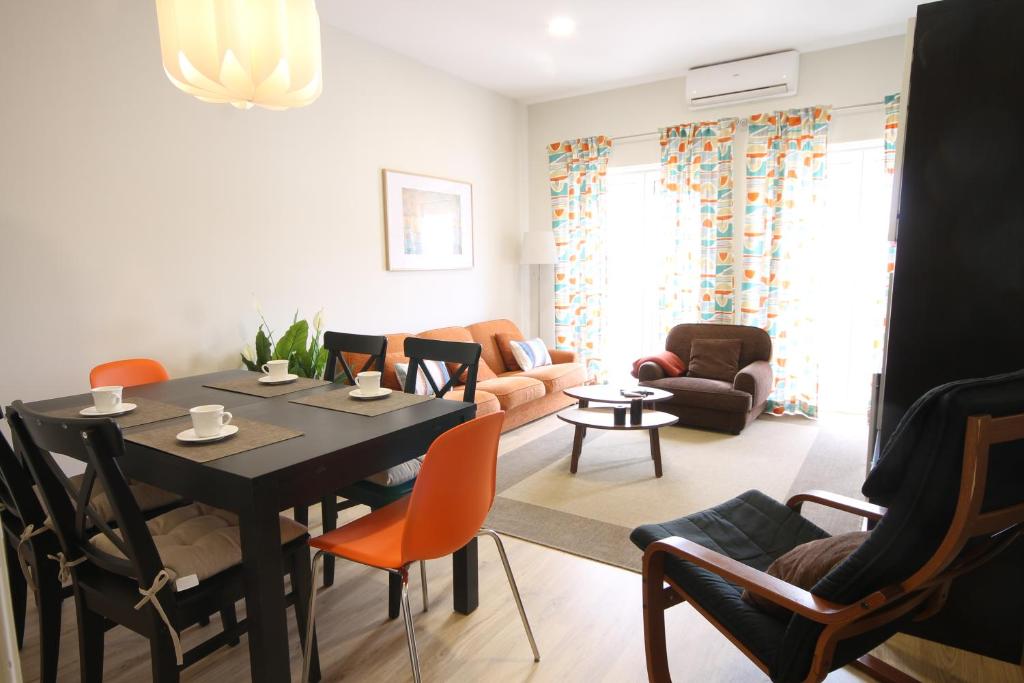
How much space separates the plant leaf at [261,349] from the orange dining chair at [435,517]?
1.90 meters

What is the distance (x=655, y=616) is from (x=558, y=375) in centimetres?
327

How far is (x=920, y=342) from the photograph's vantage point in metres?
1.83

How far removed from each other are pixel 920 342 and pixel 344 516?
8.58 feet

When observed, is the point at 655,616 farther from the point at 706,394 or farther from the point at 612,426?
the point at 706,394

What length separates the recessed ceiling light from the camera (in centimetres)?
391

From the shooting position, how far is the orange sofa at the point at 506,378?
4008 mm

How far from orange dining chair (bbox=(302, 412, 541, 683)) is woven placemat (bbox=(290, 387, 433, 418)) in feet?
1.27

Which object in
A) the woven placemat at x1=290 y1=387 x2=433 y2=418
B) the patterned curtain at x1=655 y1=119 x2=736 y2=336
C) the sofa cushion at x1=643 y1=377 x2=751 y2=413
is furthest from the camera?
the patterned curtain at x1=655 y1=119 x2=736 y2=336

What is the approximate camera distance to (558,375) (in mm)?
4844

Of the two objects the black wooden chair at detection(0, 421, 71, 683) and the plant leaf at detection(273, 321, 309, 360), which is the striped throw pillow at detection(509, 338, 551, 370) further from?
the black wooden chair at detection(0, 421, 71, 683)

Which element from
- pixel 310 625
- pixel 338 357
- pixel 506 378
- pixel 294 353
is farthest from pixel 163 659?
pixel 506 378

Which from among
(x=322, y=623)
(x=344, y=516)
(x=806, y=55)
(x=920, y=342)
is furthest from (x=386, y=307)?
(x=806, y=55)

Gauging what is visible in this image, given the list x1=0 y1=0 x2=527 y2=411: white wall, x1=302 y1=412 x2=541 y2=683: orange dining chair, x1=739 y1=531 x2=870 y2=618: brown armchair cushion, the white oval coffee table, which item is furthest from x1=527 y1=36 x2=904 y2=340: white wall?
x1=302 y1=412 x2=541 y2=683: orange dining chair

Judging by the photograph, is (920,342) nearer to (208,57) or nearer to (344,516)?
(208,57)
